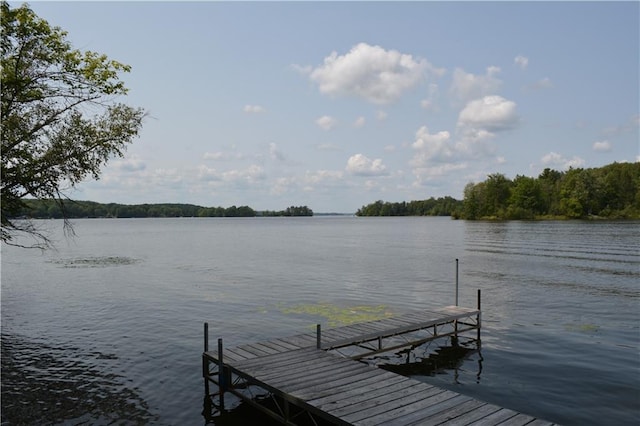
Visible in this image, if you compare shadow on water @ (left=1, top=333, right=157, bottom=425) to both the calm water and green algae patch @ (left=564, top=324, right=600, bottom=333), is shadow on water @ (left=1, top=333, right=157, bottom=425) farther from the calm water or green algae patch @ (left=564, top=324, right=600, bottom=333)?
green algae patch @ (left=564, top=324, right=600, bottom=333)

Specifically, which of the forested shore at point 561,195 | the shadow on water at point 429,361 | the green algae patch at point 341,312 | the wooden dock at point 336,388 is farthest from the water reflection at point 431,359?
the forested shore at point 561,195

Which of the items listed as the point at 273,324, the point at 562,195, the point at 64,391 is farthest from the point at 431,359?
the point at 562,195

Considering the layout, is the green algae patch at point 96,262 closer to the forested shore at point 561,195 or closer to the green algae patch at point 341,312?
the green algae patch at point 341,312

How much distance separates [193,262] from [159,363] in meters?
33.8

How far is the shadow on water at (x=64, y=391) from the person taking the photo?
11.4 metres

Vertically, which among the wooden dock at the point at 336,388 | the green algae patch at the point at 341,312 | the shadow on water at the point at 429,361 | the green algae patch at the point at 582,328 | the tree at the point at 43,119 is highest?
the tree at the point at 43,119

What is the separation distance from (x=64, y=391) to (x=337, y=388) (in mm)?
8347

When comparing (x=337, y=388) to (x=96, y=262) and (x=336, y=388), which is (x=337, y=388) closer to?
(x=336, y=388)

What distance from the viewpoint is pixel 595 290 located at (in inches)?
1125

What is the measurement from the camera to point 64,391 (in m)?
Result: 13.0

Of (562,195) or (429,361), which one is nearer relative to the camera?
(429,361)

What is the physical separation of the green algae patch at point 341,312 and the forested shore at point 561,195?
129461 millimetres

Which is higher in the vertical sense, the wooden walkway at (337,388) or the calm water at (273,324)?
the wooden walkway at (337,388)

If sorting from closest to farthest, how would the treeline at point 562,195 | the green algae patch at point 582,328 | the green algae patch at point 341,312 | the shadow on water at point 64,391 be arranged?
the shadow on water at point 64,391
the green algae patch at point 582,328
the green algae patch at point 341,312
the treeline at point 562,195
